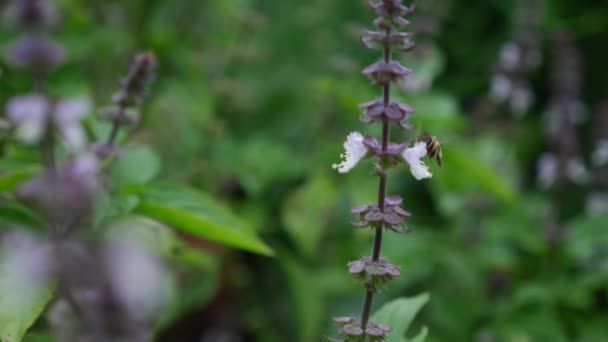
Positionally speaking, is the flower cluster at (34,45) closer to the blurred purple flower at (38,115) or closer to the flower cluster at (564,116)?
the blurred purple flower at (38,115)

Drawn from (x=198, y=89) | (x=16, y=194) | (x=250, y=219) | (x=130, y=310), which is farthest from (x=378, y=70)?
(x=198, y=89)

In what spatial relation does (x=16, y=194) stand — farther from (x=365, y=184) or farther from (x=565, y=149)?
(x=565, y=149)

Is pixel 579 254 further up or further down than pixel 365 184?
further down

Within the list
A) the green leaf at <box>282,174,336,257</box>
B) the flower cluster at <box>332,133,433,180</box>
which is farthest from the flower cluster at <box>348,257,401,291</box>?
the green leaf at <box>282,174,336,257</box>

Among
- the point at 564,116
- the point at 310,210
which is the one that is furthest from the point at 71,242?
the point at 564,116

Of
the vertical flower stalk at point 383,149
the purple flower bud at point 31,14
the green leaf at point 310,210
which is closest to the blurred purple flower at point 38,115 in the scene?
the purple flower bud at point 31,14

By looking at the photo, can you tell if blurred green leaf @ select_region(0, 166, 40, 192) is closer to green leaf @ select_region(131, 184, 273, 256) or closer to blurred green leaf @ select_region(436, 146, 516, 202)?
green leaf @ select_region(131, 184, 273, 256)

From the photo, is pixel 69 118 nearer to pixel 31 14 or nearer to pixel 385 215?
pixel 31 14
